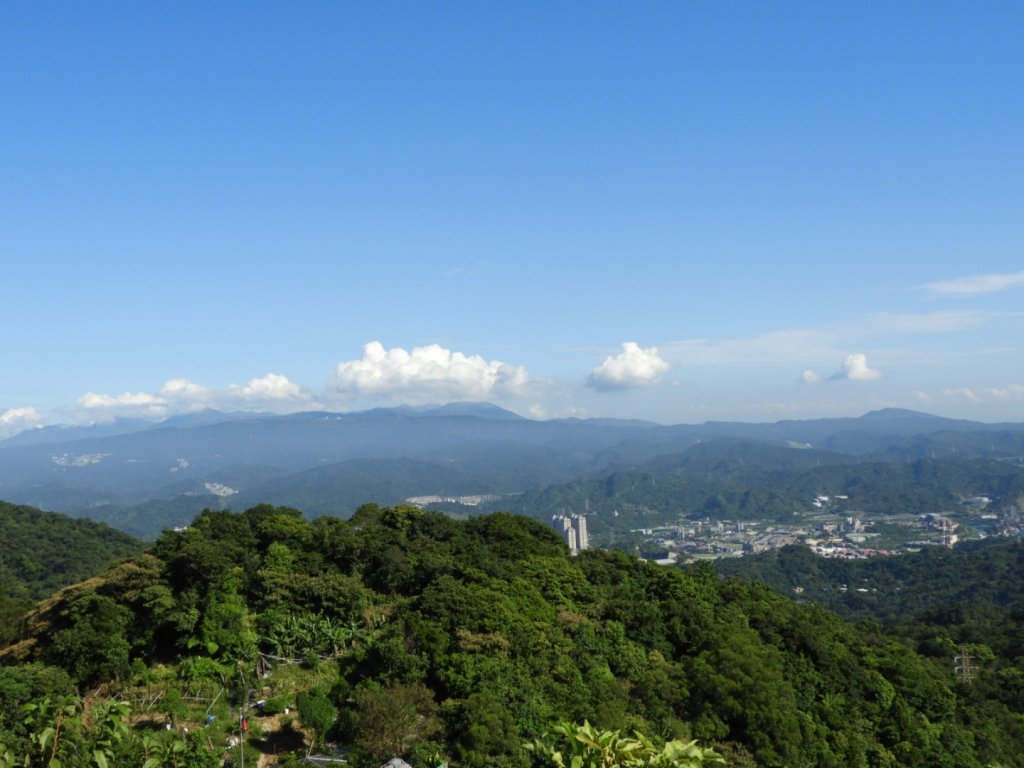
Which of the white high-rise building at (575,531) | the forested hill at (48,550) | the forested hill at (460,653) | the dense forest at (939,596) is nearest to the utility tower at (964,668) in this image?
the dense forest at (939,596)

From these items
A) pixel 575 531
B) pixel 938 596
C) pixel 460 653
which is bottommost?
pixel 938 596

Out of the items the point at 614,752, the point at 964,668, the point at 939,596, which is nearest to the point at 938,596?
the point at 939,596

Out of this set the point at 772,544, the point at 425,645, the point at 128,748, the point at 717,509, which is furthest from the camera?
the point at 717,509

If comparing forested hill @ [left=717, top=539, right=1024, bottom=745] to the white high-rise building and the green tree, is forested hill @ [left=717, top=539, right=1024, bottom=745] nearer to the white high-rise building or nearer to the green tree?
the white high-rise building

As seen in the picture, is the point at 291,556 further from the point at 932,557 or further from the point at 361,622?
the point at 932,557

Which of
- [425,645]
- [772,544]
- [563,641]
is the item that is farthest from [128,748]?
[772,544]

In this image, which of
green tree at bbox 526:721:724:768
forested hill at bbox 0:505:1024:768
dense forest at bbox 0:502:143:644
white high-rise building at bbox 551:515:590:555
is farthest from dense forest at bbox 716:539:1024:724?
dense forest at bbox 0:502:143:644

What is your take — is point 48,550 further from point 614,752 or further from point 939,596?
point 939,596
